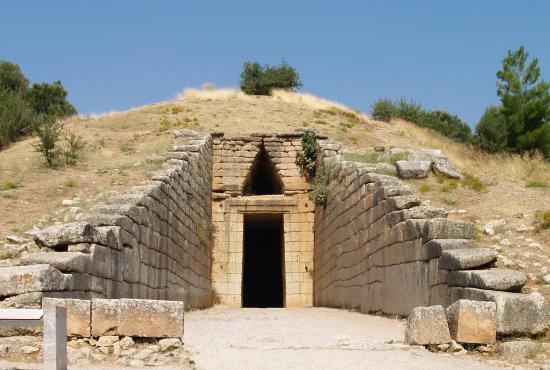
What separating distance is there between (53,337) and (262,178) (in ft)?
51.9

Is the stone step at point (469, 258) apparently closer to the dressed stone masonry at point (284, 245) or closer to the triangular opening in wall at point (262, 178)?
the dressed stone masonry at point (284, 245)

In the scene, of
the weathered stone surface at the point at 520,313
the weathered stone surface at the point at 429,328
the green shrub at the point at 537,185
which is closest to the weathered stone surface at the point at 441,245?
the weathered stone surface at the point at 520,313

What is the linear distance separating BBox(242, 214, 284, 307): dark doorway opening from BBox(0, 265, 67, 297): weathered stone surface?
16.7m

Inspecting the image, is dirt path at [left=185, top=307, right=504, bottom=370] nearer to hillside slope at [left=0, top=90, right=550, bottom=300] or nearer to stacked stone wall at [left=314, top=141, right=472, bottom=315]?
stacked stone wall at [left=314, top=141, right=472, bottom=315]

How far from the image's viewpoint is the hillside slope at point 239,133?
36.6 feet

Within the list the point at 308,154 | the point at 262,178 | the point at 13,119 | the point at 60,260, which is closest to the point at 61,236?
the point at 60,260

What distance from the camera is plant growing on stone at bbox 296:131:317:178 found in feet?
60.4

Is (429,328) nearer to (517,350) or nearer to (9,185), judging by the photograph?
(517,350)

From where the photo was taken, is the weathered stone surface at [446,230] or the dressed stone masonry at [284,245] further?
the weathered stone surface at [446,230]

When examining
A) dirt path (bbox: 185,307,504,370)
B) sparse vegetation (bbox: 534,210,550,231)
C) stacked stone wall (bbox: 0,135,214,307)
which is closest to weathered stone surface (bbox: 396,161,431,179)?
sparse vegetation (bbox: 534,210,550,231)

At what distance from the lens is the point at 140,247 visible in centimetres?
1059

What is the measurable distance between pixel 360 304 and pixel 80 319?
744 cm

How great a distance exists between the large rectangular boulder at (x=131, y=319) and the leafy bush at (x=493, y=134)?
16.4m

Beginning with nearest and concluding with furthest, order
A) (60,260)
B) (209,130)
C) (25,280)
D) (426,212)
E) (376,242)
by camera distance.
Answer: (25,280)
(60,260)
(426,212)
(376,242)
(209,130)
